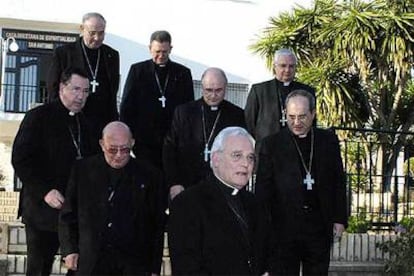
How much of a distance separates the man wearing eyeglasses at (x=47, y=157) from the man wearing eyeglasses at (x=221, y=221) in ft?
4.84

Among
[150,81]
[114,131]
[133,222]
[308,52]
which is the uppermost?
[308,52]

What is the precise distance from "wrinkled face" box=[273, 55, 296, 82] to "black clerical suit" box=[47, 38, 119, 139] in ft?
4.32

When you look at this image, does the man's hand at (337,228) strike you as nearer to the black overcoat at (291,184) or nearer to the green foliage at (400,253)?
the black overcoat at (291,184)

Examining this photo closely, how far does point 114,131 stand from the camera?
4867mm

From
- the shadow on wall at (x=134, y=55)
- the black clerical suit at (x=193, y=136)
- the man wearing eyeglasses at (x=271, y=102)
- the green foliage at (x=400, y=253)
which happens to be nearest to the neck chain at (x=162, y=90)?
the black clerical suit at (x=193, y=136)

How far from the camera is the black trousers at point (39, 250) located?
5.36 metres

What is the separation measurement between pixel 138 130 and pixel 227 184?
2.64m

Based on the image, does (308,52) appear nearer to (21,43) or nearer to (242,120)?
(21,43)

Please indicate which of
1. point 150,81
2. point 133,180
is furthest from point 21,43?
point 133,180

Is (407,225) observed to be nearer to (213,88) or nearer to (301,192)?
(301,192)

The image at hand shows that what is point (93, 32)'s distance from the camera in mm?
6227

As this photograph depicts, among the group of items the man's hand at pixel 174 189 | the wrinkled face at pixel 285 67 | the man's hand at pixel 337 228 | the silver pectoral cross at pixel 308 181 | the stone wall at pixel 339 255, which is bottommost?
the stone wall at pixel 339 255

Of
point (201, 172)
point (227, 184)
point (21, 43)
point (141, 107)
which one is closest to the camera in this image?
point (227, 184)

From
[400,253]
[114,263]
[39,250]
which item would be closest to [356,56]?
[400,253]
